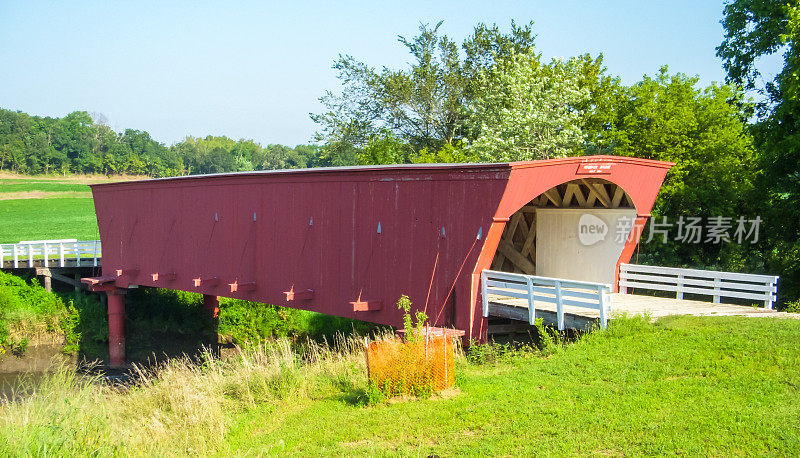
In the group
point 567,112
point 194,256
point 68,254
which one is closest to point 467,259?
point 194,256

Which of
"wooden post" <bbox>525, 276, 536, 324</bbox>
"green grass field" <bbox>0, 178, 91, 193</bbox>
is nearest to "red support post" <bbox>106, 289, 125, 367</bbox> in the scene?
"wooden post" <bbox>525, 276, 536, 324</bbox>

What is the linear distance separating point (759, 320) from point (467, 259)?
5.19 metres

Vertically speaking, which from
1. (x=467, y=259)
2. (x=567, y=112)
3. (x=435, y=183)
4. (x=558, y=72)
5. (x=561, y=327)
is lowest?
(x=561, y=327)

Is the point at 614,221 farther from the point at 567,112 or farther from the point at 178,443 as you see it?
the point at 567,112

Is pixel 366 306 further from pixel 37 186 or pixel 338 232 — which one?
pixel 37 186

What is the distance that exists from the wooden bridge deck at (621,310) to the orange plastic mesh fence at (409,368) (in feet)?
11.1

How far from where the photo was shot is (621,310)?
1267 cm

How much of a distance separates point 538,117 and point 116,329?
61.1 feet

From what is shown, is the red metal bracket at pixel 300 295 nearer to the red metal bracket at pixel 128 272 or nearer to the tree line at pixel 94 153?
the red metal bracket at pixel 128 272

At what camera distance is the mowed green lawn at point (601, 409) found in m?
7.31

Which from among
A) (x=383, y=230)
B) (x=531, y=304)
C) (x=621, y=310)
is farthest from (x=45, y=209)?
(x=621, y=310)

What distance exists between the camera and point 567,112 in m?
30.0

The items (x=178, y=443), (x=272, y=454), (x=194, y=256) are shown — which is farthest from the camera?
(x=194, y=256)

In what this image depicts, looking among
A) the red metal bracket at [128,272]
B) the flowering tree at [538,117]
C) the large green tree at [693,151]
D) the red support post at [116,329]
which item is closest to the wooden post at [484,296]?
the large green tree at [693,151]
